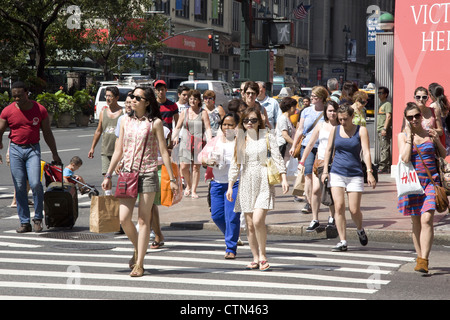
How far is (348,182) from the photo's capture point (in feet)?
31.2

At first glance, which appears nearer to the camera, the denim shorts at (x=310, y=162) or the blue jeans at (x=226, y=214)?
the blue jeans at (x=226, y=214)

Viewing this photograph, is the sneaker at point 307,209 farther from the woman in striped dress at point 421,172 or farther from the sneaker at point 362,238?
the woman in striped dress at point 421,172

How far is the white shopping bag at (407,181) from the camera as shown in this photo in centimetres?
811

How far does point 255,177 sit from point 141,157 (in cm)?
120

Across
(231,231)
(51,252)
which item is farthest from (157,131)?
(51,252)

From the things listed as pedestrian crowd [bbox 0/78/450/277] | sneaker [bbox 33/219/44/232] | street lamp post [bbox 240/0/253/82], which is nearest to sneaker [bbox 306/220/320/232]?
pedestrian crowd [bbox 0/78/450/277]

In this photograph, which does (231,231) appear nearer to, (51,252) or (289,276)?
(289,276)

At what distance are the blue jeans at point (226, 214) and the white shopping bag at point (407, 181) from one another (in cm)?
177

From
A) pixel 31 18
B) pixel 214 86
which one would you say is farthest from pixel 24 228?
pixel 214 86

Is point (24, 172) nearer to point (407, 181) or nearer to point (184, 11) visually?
point (407, 181)

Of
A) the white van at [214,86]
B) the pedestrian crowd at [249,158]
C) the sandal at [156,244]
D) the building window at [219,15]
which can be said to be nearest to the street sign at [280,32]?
the pedestrian crowd at [249,158]

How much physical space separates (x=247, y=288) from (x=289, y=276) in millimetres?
803

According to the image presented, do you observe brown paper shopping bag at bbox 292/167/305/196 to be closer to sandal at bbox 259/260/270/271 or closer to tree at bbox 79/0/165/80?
sandal at bbox 259/260/270/271

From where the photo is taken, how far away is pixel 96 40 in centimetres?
5144
